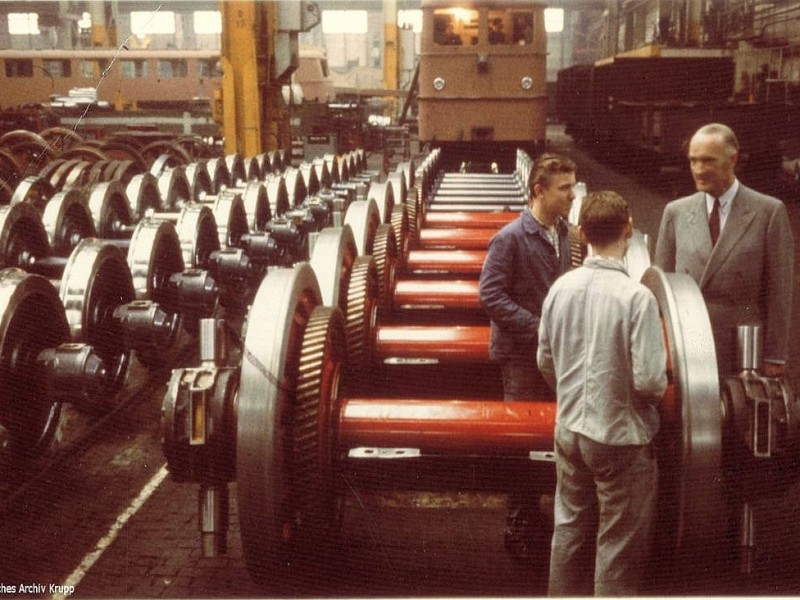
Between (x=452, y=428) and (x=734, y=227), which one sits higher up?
(x=734, y=227)

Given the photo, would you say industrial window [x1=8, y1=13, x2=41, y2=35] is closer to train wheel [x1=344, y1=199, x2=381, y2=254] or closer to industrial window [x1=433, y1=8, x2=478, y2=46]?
industrial window [x1=433, y1=8, x2=478, y2=46]

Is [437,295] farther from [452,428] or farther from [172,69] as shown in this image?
[172,69]

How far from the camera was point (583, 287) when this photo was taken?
1.92 meters

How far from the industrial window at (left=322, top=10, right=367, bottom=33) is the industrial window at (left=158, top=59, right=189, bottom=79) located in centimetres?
1102

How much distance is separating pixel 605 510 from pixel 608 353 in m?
0.38

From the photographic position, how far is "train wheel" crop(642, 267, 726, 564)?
2.03m

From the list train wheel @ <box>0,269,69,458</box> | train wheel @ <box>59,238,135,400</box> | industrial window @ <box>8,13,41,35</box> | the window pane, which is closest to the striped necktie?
train wheel @ <box>0,269,69,458</box>

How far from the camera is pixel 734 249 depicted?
2.61m

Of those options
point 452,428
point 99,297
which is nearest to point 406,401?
point 452,428

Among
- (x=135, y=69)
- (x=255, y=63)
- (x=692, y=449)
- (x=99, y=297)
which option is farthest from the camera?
(x=135, y=69)

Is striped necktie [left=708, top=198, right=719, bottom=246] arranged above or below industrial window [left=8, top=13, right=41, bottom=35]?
below

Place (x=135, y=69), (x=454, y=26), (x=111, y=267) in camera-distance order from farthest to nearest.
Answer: (x=135, y=69)
(x=454, y=26)
(x=111, y=267)

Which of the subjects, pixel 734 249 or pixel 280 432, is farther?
pixel 734 249

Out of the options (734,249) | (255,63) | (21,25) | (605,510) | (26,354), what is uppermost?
(21,25)
